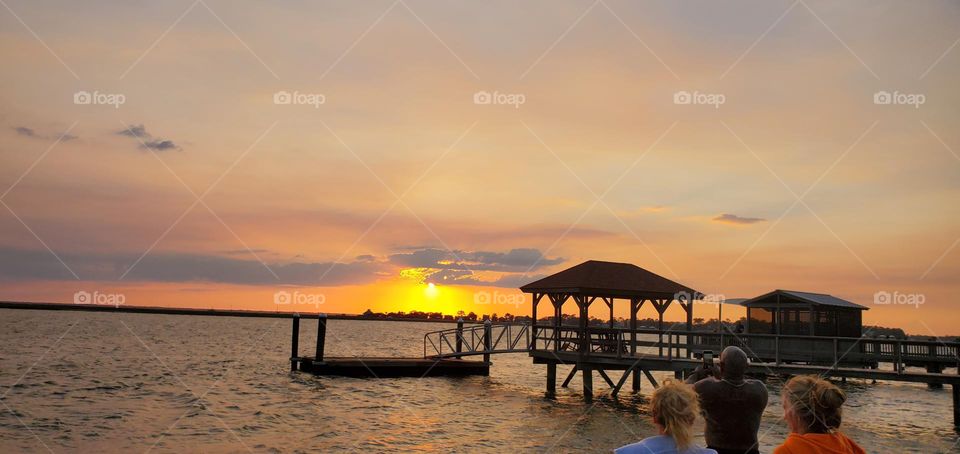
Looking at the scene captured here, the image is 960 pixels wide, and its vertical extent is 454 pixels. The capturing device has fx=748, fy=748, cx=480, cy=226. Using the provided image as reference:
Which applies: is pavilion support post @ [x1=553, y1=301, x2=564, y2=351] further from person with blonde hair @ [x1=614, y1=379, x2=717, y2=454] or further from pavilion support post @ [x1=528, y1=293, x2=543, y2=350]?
person with blonde hair @ [x1=614, y1=379, x2=717, y2=454]

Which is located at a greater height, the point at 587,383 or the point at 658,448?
the point at 658,448

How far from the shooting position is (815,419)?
4.39 metres

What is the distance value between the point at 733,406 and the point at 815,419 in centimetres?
264

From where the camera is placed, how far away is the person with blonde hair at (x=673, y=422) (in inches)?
174

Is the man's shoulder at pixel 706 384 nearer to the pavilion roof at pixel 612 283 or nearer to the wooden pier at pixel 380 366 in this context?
the pavilion roof at pixel 612 283

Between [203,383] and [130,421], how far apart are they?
43.7 feet

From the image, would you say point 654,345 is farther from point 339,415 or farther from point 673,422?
point 673,422

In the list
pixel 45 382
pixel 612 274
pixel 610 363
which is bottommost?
pixel 45 382

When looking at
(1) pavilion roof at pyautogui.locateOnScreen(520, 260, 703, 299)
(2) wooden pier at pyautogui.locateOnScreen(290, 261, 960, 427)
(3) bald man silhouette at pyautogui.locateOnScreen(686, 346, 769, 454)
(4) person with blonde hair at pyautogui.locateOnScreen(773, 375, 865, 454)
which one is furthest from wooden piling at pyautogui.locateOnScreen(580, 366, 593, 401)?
(4) person with blonde hair at pyautogui.locateOnScreen(773, 375, 865, 454)

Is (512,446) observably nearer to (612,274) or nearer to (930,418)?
(612,274)

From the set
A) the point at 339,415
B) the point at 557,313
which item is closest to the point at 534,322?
the point at 557,313

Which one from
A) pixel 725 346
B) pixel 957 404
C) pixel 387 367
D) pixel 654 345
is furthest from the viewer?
pixel 387 367

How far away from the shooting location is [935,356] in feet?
94.0

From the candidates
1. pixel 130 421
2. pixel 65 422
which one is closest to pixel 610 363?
pixel 130 421
